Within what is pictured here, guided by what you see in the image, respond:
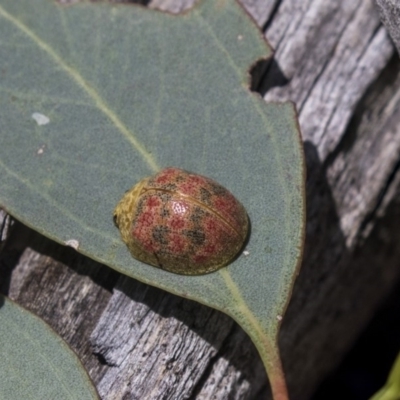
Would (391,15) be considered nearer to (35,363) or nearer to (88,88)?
(88,88)

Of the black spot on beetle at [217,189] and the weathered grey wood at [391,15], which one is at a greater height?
the weathered grey wood at [391,15]

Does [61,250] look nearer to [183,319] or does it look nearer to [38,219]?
[38,219]

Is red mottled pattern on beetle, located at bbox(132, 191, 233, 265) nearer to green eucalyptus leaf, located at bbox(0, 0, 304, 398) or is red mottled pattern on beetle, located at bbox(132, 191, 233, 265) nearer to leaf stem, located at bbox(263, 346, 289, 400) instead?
green eucalyptus leaf, located at bbox(0, 0, 304, 398)

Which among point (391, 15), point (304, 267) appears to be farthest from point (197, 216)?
point (391, 15)

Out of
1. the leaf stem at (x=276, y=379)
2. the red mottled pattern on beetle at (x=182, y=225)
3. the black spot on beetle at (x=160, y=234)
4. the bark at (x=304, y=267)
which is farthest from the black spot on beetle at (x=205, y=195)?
the leaf stem at (x=276, y=379)

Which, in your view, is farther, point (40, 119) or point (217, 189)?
point (40, 119)

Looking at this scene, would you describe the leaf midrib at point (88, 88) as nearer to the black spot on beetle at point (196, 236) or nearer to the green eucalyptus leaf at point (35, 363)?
the black spot on beetle at point (196, 236)

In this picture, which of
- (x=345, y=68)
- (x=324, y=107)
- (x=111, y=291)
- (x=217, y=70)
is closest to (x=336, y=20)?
(x=345, y=68)

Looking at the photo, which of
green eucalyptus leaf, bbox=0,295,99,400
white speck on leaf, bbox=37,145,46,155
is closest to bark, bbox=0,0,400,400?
green eucalyptus leaf, bbox=0,295,99,400
